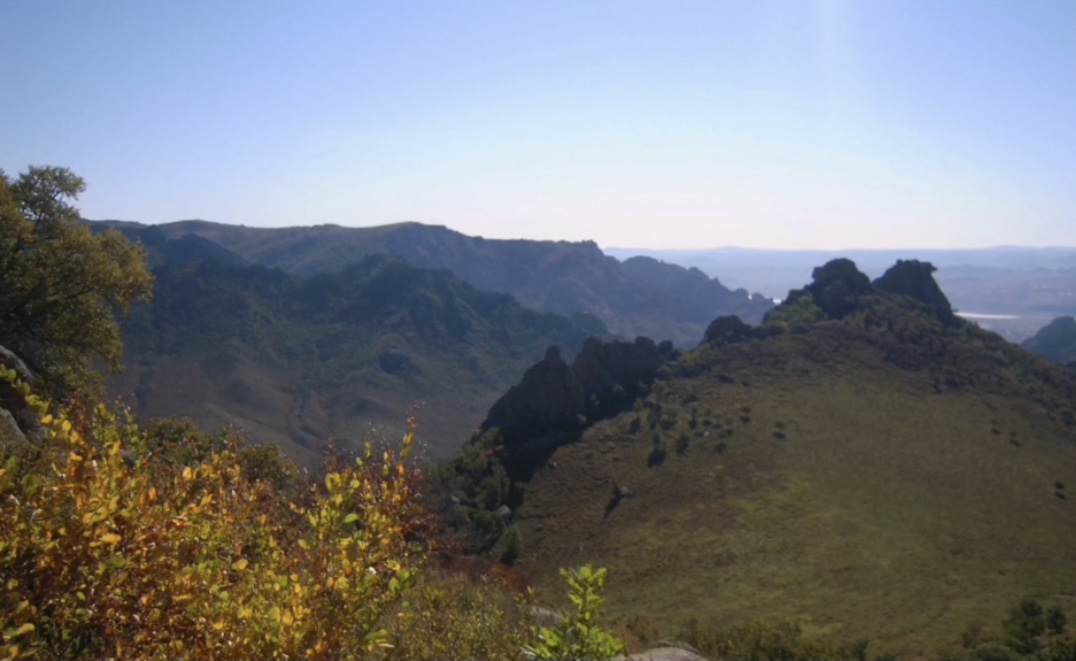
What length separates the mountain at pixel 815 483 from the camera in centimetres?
2578

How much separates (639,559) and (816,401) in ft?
71.2

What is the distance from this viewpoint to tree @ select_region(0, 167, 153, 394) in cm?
1412

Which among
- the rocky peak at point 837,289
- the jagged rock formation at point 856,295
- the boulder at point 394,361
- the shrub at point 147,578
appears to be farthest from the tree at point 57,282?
the boulder at point 394,361

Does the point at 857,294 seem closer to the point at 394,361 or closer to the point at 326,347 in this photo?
the point at 394,361

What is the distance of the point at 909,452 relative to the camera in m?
40.7

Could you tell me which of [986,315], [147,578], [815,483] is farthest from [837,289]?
[986,315]

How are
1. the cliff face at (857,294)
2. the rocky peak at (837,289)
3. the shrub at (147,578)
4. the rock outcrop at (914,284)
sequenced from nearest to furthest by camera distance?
the shrub at (147,578) → the rocky peak at (837,289) → the cliff face at (857,294) → the rock outcrop at (914,284)

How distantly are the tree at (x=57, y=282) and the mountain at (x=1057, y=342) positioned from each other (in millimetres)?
115927

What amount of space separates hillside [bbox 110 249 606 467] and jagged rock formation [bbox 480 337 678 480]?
12906 mm

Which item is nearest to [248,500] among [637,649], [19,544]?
[19,544]

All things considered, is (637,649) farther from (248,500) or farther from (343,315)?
(343,315)

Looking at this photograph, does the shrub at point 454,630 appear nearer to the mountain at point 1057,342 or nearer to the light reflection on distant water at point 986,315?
the mountain at point 1057,342

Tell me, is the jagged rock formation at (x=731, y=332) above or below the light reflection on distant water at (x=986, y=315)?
above

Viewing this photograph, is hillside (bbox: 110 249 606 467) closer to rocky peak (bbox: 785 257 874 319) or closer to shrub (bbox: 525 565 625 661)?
rocky peak (bbox: 785 257 874 319)
